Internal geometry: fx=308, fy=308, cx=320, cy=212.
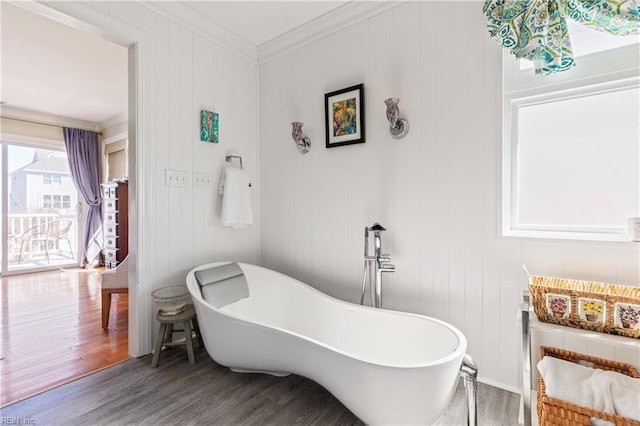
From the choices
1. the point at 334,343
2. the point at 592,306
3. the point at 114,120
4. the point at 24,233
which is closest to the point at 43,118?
the point at 114,120

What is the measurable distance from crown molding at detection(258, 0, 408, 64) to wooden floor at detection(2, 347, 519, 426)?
2.43 metres

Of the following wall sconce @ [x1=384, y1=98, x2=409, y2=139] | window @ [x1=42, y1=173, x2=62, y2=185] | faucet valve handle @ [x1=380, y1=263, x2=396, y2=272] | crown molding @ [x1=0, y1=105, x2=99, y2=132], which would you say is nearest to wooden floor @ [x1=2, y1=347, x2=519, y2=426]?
faucet valve handle @ [x1=380, y1=263, x2=396, y2=272]

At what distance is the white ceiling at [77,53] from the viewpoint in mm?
2268

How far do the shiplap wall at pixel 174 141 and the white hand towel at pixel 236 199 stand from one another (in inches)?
5.1

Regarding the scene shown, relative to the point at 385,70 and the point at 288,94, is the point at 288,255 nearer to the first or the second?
the point at 288,94

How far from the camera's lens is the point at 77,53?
2949 mm

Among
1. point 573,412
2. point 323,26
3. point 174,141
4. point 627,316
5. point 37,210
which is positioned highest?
point 323,26

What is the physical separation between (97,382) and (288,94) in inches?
94.9

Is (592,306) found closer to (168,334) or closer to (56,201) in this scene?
(168,334)

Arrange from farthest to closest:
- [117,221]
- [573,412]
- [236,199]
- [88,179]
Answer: [88,179]
[117,221]
[236,199]
[573,412]

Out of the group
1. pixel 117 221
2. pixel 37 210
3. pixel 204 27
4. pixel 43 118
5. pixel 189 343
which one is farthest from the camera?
pixel 37 210

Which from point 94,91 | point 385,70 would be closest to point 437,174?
point 385,70

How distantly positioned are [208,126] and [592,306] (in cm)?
257

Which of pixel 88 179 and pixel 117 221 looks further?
pixel 88 179
